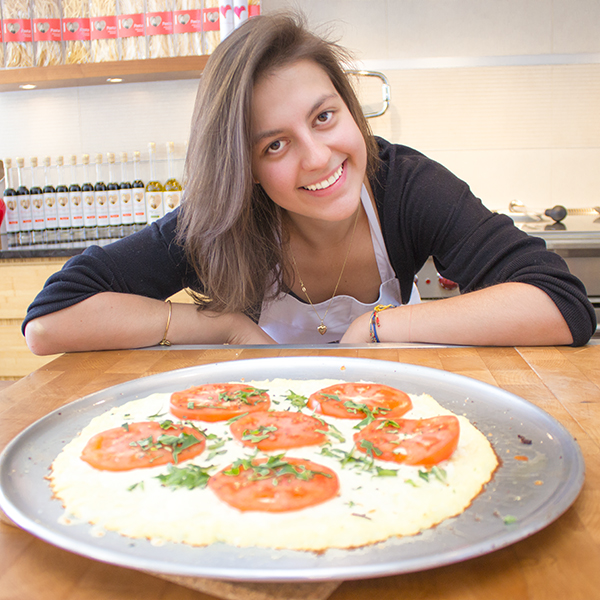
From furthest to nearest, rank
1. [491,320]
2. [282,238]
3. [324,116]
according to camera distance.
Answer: [282,238] < [324,116] < [491,320]

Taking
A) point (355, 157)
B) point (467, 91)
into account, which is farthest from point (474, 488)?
point (467, 91)

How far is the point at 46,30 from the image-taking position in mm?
2713

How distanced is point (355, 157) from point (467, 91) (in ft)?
6.15

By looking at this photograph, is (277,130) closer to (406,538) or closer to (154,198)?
(406,538)

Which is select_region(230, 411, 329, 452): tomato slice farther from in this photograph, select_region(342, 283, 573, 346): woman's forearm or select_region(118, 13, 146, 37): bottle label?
select_region(118, 13, 146, 37): bottle label

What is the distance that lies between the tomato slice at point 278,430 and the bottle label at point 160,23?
2405mm

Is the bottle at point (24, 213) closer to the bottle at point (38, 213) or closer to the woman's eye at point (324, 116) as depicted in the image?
the bottle at point (38, 213)

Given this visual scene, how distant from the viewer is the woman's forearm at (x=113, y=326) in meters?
1.12


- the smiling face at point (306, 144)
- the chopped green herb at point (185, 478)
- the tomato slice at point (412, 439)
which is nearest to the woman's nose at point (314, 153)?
the smiling face at point (306, 144)

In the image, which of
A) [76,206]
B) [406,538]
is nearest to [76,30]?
[76,206]

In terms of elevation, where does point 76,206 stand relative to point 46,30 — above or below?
below

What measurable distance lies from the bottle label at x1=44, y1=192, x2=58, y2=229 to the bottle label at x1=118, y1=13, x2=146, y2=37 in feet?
2.66

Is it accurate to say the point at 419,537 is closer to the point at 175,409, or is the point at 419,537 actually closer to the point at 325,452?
the point at 325,452

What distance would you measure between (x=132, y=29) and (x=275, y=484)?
2635mm
